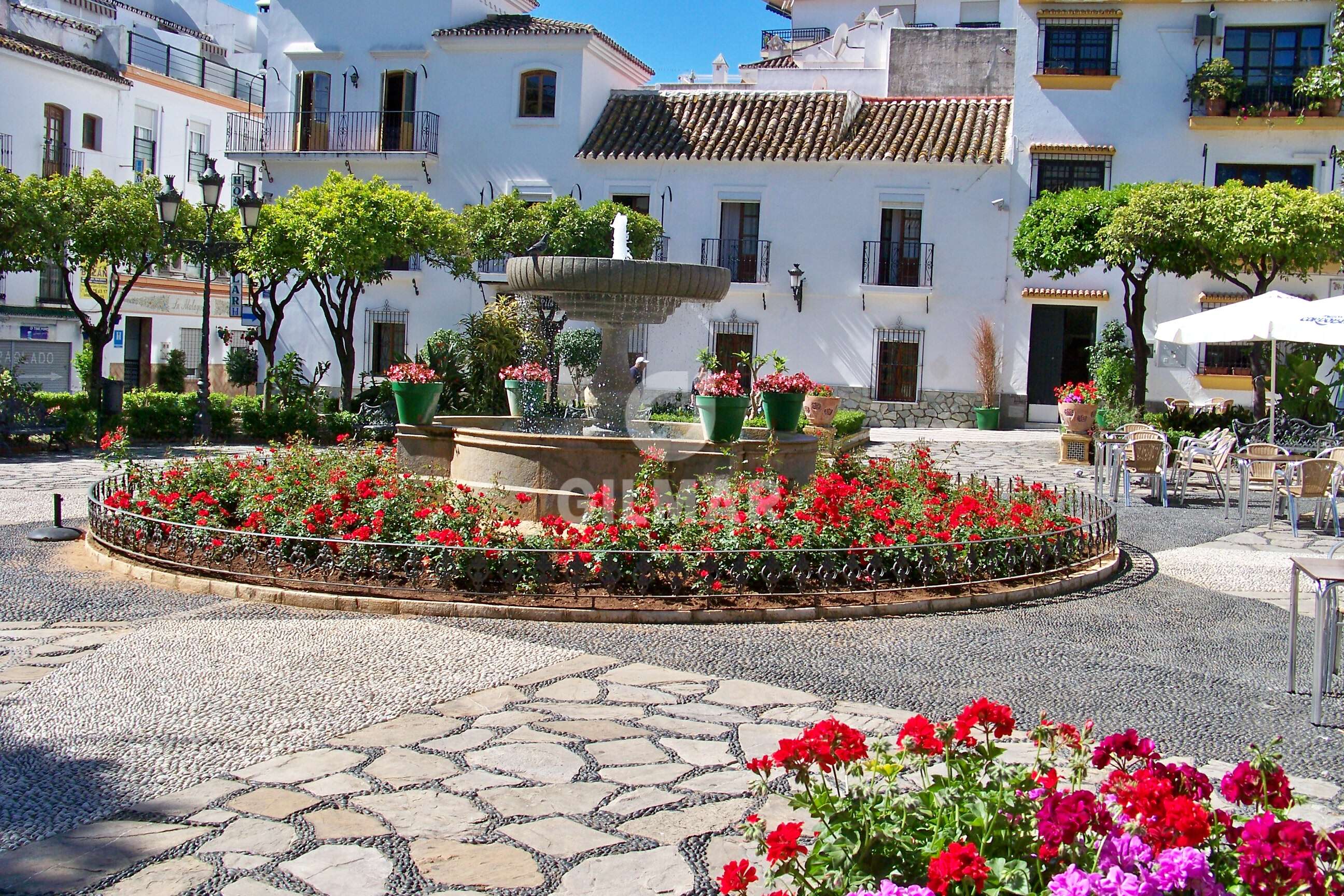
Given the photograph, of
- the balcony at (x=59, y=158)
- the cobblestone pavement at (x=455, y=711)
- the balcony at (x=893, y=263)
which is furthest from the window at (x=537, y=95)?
the cobblestone pavement at (x=455, y=711)

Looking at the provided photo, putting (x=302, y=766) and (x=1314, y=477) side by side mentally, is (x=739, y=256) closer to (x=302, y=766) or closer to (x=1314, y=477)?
(x=1314, y=477)

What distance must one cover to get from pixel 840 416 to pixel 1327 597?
13027 mm

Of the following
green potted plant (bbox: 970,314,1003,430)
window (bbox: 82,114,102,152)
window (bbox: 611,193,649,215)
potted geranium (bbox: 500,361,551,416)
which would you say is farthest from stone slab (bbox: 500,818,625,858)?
window (bbox: 82,114,102,152)

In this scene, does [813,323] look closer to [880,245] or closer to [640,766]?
[880,245]

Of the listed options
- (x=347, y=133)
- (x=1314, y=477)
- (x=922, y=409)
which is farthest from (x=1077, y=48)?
(x=1314, y=477)

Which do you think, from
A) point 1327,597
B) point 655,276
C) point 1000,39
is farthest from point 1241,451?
point 1000,39

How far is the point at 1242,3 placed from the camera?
22766 mm

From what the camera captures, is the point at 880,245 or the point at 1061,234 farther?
the point at 880,245

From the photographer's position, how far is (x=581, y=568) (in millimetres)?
6832

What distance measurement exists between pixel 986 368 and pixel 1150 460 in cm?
1125

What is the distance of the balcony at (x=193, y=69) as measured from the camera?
3169 centimetres

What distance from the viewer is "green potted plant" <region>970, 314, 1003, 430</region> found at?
77.2 ft

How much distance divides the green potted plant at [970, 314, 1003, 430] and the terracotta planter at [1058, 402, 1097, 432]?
6.52m

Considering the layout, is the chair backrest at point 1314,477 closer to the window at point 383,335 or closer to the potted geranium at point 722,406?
the potted geranium at point 722,406
